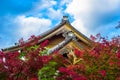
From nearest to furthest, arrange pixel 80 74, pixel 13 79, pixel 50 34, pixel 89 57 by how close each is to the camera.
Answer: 1. pixel 13 79
2. pixel 80 74
3. pixel 89 57
4. pixel 50 34

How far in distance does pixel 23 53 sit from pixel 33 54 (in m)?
0.50

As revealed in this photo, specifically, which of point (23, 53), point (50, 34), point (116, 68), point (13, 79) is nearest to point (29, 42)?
point (23, 53)

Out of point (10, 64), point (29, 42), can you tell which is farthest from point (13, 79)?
point (29, 42)

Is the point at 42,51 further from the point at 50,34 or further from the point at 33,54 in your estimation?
the point at 50,34

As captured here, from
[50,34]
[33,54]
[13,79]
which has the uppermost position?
[50,34]

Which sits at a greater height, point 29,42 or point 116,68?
point 29,42

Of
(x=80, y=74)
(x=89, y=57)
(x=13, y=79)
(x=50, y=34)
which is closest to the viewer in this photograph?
(x=13, y=79)

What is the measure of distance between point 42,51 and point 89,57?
2.12 meters

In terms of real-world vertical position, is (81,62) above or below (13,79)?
above

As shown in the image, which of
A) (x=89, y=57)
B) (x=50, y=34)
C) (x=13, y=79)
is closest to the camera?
(x=13, y=79)

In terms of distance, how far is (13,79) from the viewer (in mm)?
10984

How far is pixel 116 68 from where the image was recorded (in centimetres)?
1241

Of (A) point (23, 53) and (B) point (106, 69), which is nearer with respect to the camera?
(A) point (23, 53)

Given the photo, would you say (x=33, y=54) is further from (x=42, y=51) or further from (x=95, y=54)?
(x=95, y=54)
